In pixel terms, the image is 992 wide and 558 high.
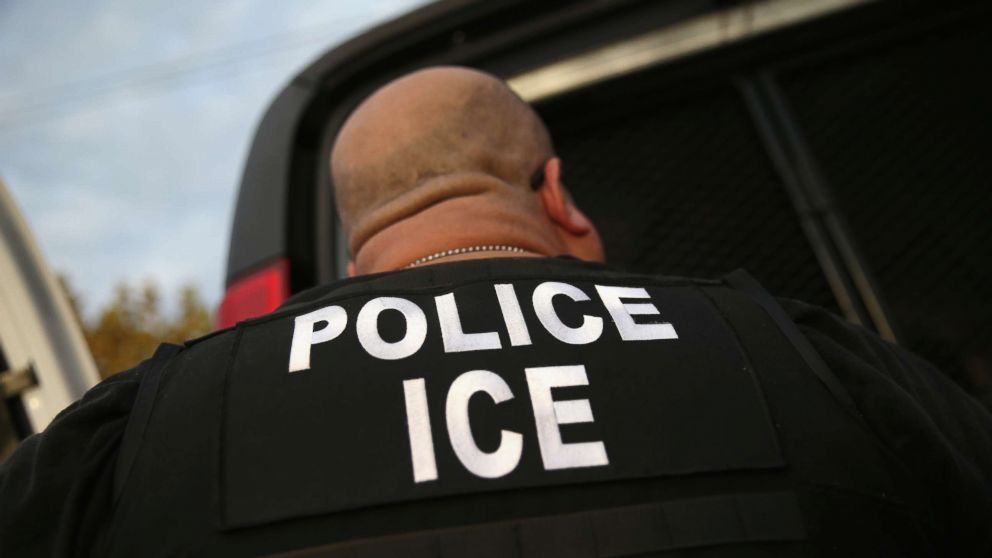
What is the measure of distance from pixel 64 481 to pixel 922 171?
71.1 inches

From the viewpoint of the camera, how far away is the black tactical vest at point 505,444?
2.93 feet

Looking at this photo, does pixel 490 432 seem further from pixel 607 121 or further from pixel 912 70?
pixel 912 70

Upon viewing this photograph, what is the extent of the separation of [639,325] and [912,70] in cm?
127

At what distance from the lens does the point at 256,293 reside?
175 centimetres

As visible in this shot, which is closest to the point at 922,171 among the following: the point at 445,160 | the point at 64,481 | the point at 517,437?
the point at 445,160

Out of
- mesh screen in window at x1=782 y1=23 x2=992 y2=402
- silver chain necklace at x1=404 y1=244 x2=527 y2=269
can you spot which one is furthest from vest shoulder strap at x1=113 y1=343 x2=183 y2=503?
mesh screen in window at x1=782 y1=23 x2=992 y2=402

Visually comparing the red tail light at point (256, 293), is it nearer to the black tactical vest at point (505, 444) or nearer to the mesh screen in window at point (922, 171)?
the black tactical vest at point (505, 444)

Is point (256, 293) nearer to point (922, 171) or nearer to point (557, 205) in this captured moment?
point (557, 205)

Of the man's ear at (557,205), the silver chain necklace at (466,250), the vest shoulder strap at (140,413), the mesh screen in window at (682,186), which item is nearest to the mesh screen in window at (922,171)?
the mesh screen in window at (682,186)

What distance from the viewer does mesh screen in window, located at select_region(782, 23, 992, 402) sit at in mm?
1688

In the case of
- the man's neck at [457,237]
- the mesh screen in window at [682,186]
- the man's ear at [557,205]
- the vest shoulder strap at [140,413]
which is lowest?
the vest shoulder strap at [140,413]

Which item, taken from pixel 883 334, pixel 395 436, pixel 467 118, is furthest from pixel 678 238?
pixel 395 436

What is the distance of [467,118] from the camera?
5.24 ft

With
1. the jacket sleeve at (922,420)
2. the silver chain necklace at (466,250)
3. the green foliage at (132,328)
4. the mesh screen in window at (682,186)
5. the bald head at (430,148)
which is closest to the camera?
the jacket sleeve at (922,420)
